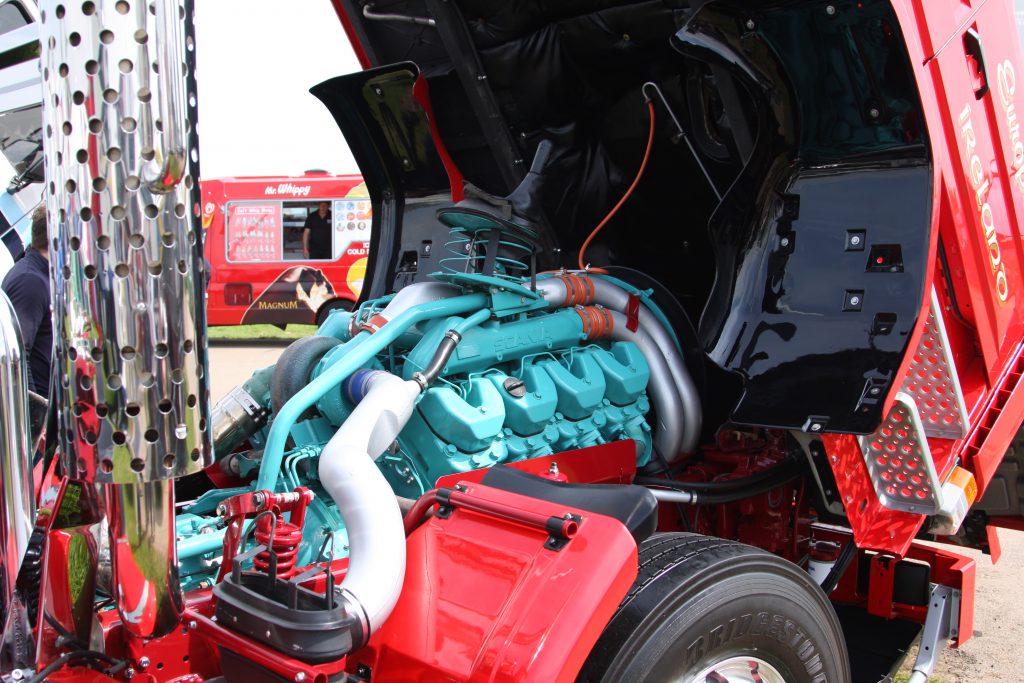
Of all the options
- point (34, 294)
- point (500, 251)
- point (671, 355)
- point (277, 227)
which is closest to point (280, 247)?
point (277, 227)

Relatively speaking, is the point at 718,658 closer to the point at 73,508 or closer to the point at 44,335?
the point at 73,508

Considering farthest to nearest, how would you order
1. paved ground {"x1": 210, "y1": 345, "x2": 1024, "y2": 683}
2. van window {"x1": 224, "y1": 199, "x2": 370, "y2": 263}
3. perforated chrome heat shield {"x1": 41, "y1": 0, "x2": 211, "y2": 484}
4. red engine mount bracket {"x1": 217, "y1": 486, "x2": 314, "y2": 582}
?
van window {"x1": 224, "y1": 199, "x2": 370, "y2": 263}, paved ground {"x1": 210, "y1": 345, "x2": 1024, "y2": 683}, red engine mount bracket {"x1": 217, "y1": 486, "x2": 314, "y2": 582}, perforated chrome heat shield {"x1": 41, "y1": 0, "x2": 211, "y2": 484}

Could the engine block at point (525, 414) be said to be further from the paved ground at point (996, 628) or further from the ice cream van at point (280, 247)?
the ice cream van at point (280, 247)

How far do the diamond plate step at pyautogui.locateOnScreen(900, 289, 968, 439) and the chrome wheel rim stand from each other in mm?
1045

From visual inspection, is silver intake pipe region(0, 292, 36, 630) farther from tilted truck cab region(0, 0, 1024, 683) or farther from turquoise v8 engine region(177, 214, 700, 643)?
turquoise v8 engine region(177, 214, 700, 643)

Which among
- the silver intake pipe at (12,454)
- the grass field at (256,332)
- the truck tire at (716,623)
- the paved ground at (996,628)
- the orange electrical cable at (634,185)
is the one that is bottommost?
the grass field at (256,332)

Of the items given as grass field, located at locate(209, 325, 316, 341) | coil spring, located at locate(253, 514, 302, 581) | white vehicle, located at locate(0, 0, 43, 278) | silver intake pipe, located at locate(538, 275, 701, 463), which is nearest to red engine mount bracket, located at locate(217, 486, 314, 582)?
coil spring, located at locate(253, 514, 302, 581)

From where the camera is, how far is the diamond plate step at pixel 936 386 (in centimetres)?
272

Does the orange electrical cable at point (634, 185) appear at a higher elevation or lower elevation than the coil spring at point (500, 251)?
higher

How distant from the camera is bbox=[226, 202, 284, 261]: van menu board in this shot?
1438 centimetres

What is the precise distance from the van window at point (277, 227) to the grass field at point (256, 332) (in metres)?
1.75

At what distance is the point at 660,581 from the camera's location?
203 cm

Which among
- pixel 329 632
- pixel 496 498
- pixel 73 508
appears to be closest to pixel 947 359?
pixel 496 498

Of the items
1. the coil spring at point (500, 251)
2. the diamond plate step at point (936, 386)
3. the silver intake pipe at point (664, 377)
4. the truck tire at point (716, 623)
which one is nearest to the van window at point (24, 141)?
the coil spring at point (500, 251)
